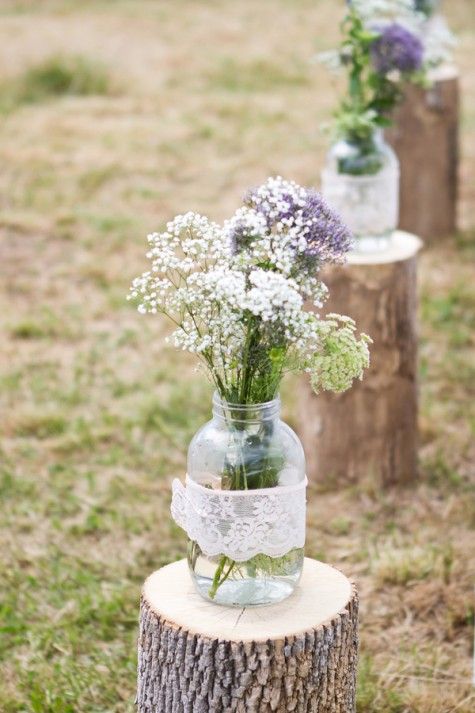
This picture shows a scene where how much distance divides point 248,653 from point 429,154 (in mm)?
4407

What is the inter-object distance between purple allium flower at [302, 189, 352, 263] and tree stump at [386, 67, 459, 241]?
12.8 ft

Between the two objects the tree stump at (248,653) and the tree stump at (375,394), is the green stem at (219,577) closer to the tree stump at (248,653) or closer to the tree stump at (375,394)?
the tree stump at (248,653)

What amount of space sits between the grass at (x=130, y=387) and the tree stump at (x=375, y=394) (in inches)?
4.3

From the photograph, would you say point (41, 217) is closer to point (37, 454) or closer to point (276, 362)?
point (37, 454)

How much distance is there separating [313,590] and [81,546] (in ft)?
4.82

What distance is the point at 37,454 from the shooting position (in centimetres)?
421

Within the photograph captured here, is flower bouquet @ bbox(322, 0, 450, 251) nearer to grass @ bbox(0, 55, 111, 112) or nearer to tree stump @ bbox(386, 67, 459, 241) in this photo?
tree stump @ bbox(386, 67, 459, 241)

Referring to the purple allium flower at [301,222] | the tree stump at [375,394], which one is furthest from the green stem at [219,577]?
the tree stump at [375,394]

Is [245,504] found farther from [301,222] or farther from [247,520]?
[301,222]

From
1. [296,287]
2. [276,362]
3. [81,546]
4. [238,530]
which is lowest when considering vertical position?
[81,546]

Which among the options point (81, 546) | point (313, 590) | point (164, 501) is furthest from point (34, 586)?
point (313, 590)

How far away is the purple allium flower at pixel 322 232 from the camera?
6.90 ft

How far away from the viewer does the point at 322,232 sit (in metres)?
2.11

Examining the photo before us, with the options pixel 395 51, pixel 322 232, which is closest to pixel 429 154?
pixel 395 51
